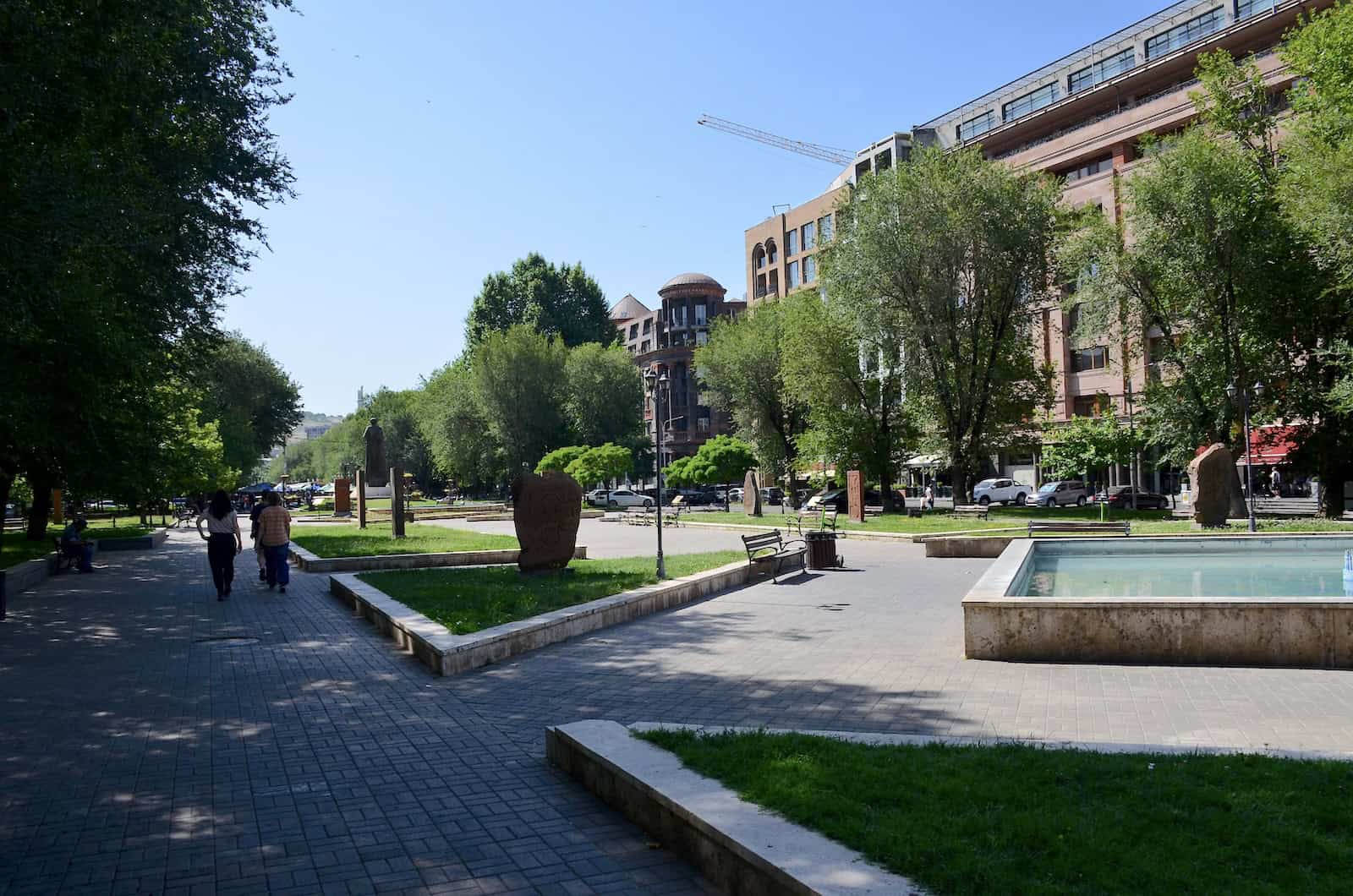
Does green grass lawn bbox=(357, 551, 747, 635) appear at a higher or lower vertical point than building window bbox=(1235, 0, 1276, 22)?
lower

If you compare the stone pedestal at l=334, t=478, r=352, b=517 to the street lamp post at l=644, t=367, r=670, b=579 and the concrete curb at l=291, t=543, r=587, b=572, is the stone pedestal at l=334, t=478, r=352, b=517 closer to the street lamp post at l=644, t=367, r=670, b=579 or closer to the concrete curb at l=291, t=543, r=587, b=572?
the concrete curb at l=291, t=543, r=587, b=572

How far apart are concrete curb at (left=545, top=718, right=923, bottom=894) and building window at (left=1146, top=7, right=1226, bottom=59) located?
2356 inches

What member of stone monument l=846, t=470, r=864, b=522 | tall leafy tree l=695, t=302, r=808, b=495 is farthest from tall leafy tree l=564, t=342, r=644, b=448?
stone monument l=846, t=470, r=864, b=522

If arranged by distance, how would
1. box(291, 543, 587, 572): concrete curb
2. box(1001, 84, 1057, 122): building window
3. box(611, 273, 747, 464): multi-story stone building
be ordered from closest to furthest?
box(291, 543, 587, 572): concrete curb
box(1001, 84, 1057, 122): building window
box(611, 273, 747, 464): multi-story stone building

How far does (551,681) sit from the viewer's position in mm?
8680

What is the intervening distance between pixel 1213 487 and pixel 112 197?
23.5 meters

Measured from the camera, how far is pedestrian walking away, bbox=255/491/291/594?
16.1 metres

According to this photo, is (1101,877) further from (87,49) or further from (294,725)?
(87,49)

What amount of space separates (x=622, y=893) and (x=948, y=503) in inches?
2007

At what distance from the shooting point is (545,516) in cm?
1512

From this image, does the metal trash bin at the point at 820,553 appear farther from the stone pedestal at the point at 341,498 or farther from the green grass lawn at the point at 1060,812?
the stone pedestal at the point at 341,498

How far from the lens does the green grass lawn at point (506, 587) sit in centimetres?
1117

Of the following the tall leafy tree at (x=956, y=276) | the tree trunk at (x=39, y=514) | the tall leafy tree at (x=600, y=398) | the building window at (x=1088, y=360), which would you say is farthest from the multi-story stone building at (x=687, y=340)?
the tree trunk at (x=39, y=514)

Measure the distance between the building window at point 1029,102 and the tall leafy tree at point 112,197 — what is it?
5703cm
